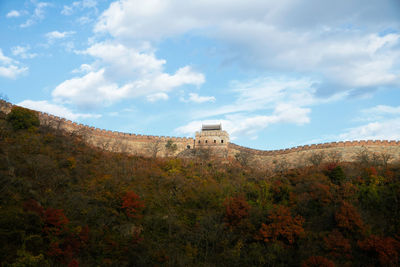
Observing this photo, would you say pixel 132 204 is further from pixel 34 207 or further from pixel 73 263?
pixel 73 263

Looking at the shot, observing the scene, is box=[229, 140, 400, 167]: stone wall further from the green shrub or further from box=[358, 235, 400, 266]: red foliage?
the green shrub

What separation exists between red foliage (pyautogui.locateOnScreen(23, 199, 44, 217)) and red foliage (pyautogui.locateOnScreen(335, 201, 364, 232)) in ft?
56.9

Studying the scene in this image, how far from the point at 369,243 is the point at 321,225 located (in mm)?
3610

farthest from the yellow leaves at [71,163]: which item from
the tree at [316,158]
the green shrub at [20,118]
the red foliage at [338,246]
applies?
the tree at [316,158]

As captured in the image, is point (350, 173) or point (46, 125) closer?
point (350, 173)

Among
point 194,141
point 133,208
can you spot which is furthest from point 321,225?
point 194,141

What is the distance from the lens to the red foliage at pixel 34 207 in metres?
20.6

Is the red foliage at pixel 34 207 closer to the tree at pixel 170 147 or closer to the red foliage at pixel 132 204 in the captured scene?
the red foliage at pixel 132 204

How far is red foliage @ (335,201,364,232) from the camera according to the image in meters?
22.3

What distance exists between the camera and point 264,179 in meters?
31.8

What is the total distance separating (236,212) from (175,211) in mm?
4465

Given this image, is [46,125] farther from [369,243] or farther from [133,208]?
[369,243]

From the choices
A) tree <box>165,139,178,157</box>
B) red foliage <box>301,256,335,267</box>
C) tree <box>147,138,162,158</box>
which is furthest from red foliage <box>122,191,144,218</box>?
tree <box>165,139,178,157</box>

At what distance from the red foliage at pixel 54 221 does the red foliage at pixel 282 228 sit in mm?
11736
